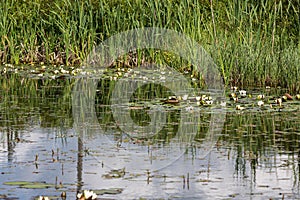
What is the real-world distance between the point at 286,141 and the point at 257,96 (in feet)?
9.17

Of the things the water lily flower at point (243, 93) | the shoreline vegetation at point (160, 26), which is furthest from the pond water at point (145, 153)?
the shoreline vegetation at point (160, 26)

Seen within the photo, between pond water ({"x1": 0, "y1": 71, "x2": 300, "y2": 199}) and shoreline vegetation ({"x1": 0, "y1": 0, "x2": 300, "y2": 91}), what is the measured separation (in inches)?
54.3

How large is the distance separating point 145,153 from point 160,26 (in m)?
7.18

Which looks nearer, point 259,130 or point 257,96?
point 259,130

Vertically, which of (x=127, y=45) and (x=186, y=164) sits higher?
(x=127, y=45)

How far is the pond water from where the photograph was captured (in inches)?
194

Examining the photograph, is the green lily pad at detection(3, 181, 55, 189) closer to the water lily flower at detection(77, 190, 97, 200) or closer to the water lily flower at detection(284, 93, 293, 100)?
the water lily flower at detection(77, 190, 97, 200)

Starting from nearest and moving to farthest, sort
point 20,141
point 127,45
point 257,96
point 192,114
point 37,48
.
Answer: point 20,141 < point 192,114 < point 257,96 < point 127,45 < point 37,48

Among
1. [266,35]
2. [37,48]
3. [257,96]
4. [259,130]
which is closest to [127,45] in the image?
[37,48]

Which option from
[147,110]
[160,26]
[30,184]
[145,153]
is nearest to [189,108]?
[147,110]

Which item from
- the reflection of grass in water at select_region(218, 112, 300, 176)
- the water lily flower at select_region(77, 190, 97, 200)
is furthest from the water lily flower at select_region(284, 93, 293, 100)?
the water lily flower at select_region(77, 190, 97, 200)

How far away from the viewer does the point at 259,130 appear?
23.6ft

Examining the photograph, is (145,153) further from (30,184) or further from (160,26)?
(160,26)

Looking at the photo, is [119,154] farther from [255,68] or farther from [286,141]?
[255,68]
